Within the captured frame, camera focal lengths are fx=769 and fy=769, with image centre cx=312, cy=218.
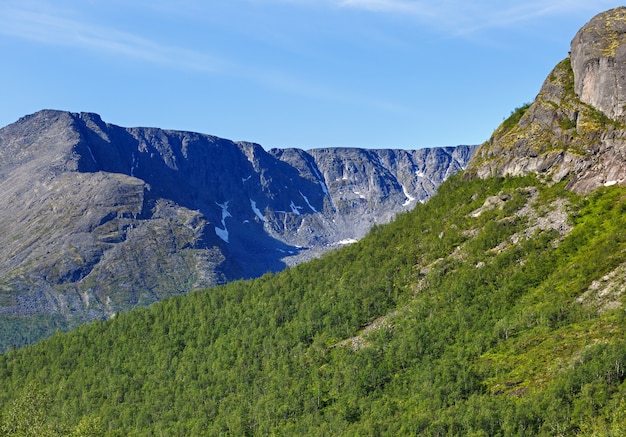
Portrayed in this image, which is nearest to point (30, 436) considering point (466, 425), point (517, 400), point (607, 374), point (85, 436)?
point (85, 436)

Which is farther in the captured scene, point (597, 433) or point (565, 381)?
point (565, 381)

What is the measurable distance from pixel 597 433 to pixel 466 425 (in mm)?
39454

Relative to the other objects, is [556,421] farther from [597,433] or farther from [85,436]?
[85,436]

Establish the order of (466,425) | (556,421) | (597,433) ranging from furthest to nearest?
(466,425), (556,421), (597,433)

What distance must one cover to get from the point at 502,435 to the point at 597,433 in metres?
29.9

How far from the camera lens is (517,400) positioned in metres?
200

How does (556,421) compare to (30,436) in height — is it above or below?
below

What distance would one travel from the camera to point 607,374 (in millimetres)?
190000

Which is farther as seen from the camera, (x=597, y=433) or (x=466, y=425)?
(x=466, y=425)

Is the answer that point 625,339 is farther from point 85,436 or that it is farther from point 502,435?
point 85,436

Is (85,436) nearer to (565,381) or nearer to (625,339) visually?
(565,381)

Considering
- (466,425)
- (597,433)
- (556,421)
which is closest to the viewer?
(597,433)

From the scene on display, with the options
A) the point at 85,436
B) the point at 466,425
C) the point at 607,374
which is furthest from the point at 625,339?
the point at 85,436

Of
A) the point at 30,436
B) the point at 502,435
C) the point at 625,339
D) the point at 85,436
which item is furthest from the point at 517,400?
the point at 30,436
